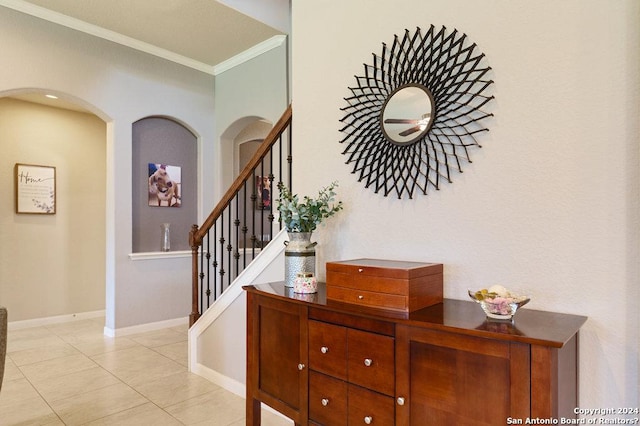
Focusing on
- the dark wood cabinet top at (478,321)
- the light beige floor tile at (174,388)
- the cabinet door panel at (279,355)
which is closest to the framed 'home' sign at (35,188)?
the light beige floor tile at (174,388)

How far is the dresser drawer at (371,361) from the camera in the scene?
1.43 m

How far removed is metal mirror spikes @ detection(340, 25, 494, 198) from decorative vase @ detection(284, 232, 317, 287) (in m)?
0.44

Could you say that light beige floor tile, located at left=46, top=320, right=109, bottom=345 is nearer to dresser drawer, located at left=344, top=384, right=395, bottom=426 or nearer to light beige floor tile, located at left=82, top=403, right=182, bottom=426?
light beige floor tile, located at left=82, top=403, right=182, bottom=426

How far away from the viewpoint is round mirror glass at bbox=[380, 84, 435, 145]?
1.79 meters

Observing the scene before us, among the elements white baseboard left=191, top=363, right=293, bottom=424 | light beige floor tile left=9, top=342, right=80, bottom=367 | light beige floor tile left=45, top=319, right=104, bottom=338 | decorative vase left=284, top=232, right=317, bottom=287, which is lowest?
light beige floor tile left=45, top=319, right=104, bottom=338

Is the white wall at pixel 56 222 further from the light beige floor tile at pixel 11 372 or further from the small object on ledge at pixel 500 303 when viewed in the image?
the small object on ledge at pixel 500 303

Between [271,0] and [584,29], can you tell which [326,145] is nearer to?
[584,29]

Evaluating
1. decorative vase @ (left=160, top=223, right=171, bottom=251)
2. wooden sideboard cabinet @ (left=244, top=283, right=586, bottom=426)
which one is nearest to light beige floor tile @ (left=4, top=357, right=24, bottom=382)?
decorative vase @ (left=160, top=223, right=171, bottom=251)

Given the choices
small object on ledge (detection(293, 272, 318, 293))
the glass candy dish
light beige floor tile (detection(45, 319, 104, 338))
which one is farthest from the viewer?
light beige floor tile (detection(45, 319, 104, 338))

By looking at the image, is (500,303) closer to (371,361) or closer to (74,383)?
(371,361)

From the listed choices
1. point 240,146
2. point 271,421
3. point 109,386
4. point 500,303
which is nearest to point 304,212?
point 500,303

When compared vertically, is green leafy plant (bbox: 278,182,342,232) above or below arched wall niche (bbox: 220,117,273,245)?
below

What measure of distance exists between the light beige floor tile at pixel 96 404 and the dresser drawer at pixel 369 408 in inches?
75.0

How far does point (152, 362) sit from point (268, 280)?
1714mm
